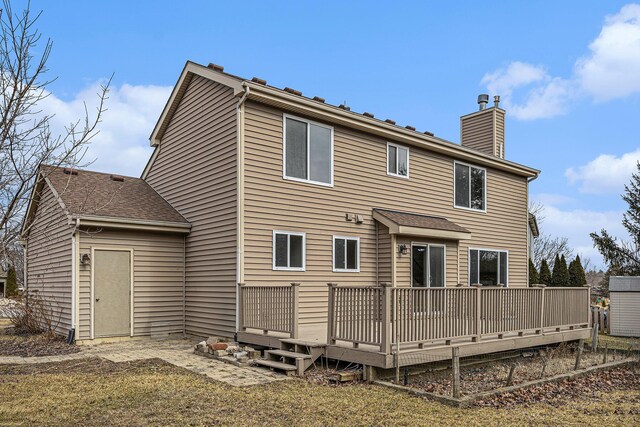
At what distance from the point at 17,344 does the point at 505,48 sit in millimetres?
14611

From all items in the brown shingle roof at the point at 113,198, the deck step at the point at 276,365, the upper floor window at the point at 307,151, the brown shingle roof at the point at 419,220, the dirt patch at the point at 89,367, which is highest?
the upper floor window at the point at 307,151

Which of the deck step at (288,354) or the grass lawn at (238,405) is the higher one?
the deck step at (288,354)

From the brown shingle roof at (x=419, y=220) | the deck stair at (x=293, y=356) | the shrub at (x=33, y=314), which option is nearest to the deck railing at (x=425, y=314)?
the deck stair at (x=293, y=356)

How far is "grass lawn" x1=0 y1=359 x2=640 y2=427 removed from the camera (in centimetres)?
593

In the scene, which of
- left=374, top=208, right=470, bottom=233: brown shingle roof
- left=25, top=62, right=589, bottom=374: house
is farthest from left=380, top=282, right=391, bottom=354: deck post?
left=374, top=208, right=470, bottom=233: brown shingle roof

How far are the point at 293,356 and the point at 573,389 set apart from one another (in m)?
4.48

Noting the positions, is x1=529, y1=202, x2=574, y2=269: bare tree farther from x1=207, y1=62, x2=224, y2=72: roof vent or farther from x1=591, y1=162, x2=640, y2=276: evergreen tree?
x1=207, y1=62, x2=224, y2=72: roof vent

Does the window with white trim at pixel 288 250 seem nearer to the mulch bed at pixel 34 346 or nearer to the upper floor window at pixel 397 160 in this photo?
the upper floor window at pixel 397 160

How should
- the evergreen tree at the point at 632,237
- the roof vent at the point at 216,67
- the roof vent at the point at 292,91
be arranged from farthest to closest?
the evergreen tree at the point at 632,237
the roof vent at the point at 216,67
the roof vent at the point at 292,91

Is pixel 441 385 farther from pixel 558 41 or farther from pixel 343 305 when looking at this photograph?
pixel 558 41

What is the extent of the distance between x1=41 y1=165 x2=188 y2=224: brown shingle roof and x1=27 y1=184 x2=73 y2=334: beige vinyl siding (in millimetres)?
392

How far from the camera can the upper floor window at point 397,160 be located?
14102 millimetres

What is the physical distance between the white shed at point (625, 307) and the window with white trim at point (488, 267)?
10.7 ft

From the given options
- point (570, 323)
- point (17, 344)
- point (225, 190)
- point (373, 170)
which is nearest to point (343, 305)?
point (225, 190)
